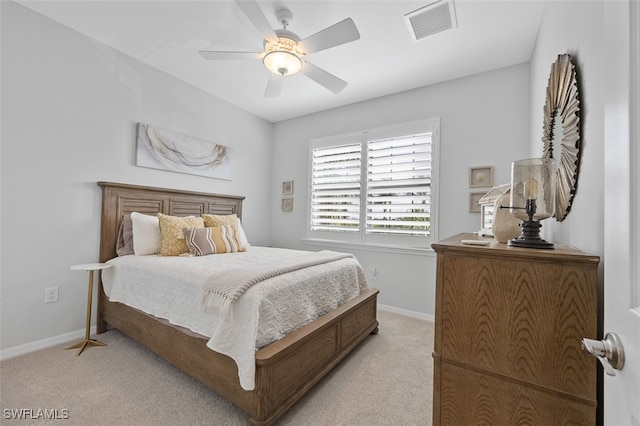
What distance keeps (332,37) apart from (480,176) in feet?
6.86

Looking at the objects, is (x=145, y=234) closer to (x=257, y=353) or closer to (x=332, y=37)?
(x=257, y=353)

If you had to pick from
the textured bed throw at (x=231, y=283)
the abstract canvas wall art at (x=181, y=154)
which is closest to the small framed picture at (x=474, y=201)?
the textured bed throw at (x=231, y=283)

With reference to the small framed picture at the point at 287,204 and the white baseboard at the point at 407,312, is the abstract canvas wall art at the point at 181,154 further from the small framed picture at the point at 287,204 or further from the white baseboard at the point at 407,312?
the white baseboard at the point at 407,312

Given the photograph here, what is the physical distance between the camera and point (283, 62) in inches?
86.1

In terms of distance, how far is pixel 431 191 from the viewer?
324 cm

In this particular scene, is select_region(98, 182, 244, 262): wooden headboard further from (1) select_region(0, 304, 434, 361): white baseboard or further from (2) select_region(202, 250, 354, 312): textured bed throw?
(2) select_region(202, 250, 354, 312): textured bed throw

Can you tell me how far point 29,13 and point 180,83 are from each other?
129 centimetres

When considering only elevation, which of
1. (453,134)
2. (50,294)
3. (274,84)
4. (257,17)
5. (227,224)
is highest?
(257,17)

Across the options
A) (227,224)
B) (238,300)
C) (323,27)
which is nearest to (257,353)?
(238,300)

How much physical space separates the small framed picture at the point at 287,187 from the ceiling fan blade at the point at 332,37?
2.49m

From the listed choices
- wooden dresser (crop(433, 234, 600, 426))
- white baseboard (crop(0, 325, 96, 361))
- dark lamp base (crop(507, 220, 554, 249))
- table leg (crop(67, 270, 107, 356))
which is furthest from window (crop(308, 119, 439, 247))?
white baseboard (crop(0, 325, 96, 361))

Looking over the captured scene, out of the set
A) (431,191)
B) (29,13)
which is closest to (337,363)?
(431,191)

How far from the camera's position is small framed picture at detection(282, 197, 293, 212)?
4441 millimetres

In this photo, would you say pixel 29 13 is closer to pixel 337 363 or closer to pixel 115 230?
pixel 115 230
